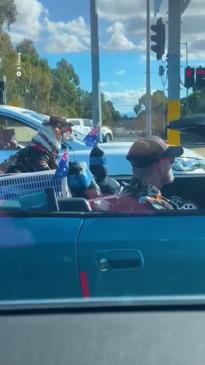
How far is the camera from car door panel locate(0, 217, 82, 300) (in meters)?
2.87

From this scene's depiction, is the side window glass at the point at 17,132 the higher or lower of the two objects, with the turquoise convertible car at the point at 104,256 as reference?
higher

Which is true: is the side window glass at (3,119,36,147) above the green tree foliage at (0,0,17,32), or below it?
below

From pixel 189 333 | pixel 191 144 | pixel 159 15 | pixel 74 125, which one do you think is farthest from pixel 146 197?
pixel 189 333

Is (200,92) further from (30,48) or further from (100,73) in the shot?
(30,48)

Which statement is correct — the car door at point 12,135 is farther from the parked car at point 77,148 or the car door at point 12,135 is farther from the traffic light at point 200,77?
the traffic light at point 200,77

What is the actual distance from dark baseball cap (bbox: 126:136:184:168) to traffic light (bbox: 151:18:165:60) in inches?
19.7

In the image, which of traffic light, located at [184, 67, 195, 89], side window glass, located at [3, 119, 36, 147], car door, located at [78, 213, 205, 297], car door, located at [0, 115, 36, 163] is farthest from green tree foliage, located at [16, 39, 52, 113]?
side window glass, located at [3, 119, 36, 147]

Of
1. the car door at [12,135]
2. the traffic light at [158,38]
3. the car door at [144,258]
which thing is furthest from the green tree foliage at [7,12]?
the car door at [12,135]

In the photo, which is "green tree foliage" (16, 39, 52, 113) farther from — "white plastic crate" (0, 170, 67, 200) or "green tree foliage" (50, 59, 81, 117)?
"white plastic crate" (0, 170, 67, 200)

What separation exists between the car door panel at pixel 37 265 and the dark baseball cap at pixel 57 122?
162 centimetres

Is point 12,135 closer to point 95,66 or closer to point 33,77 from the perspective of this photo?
point 33,77

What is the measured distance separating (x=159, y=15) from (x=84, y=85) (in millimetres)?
492

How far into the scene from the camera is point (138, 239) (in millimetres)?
2889

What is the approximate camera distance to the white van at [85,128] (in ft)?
12.5
